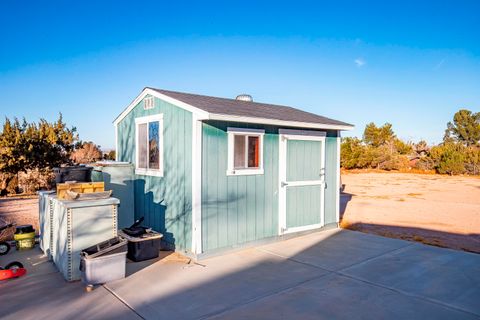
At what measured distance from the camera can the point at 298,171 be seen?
701 cm

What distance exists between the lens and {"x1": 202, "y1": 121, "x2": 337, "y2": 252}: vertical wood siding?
5.64 meters

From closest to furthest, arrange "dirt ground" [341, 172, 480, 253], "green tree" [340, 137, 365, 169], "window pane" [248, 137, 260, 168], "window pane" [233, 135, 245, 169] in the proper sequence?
"window pane" [233, 135, 245, 169] < "window pane" [248, 137, 260, 168] < "dirt ground" [341, 172, 480, 253] < "green tree" [340, 137, 365, 169]

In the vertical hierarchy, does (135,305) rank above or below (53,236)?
below

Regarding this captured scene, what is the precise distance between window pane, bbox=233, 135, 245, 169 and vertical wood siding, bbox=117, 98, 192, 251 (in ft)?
2.75

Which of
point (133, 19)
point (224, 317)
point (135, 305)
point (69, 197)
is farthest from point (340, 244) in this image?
point (133, 19)

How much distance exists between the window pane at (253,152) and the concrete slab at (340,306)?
98.1 inches

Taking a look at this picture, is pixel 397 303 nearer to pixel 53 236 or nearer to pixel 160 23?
pixel 53 236

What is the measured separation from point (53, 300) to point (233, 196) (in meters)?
3.04

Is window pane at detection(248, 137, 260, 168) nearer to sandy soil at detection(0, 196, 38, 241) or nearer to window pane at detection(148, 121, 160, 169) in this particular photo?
window pane at detection(148, 121, 160, 169)

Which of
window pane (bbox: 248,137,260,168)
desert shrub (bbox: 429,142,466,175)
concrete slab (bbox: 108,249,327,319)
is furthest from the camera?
desert shrub (bbox: 429,142,466,175)

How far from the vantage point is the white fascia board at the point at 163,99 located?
5363mm

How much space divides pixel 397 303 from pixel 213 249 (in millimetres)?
2892

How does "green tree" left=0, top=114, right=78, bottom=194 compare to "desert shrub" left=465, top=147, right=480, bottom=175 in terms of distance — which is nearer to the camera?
"green tree" left=0, top=114, right=78, bottom=194

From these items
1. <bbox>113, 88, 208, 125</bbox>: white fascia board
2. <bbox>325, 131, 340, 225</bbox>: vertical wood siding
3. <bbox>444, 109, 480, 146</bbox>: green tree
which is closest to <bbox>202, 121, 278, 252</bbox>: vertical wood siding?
<bbox>113, 88, 208, 125</bbox>: white fascia board
